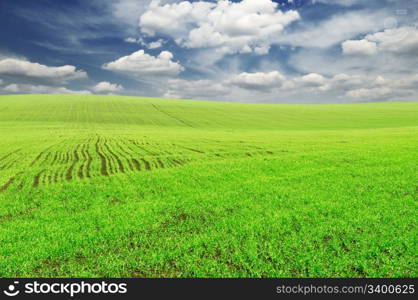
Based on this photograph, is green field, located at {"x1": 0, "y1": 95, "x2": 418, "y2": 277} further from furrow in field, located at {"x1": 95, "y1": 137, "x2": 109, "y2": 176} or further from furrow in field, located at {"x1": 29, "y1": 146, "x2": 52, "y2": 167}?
furrow in field, located at {"x1": 29, "y1": 146, "x2": 52, "y2": 167}

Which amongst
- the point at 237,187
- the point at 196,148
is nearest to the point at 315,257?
the point at 237,187

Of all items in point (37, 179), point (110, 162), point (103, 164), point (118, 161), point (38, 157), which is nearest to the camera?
point (37, 179)

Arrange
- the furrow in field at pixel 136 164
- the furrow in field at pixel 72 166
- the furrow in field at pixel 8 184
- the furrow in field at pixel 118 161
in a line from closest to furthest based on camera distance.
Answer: the furrow in field at pixel 8 184, the furrow in field at pixel 72 166, the furrow in field at pixel 118 161, the furrow in field at pixel 136 164

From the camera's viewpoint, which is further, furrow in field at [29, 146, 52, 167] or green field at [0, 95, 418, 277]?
furrow in field at [29, 146, 52, 167]

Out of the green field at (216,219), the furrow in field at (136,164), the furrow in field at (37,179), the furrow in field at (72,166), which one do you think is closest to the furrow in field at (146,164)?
the green field at (216,219)

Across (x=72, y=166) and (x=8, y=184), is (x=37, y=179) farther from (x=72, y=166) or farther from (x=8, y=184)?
(x=72, y=166)

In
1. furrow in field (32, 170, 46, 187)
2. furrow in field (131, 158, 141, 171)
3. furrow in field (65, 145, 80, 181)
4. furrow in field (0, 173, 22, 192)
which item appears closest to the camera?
furrow in field (0, 173, 22, 192)

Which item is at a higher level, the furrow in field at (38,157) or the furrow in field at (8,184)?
the furrow in field at (38,157)

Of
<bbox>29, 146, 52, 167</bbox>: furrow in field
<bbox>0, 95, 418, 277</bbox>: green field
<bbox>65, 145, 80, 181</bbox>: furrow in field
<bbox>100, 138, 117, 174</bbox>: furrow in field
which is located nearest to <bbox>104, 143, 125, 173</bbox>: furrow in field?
<bbox>0, 95, 418, 277</bbox>: green field

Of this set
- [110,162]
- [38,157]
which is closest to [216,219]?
[110,162]

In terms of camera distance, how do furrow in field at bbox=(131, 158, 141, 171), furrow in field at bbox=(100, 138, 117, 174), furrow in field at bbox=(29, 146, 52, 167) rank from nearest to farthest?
furrow in field at bbox=(100, 138, 117, 174) < furrow in field at bbox=(131, 158, 141, 171) < furrow in field at bbox=(29, 146, 52, 167)

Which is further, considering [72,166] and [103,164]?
[103,164]

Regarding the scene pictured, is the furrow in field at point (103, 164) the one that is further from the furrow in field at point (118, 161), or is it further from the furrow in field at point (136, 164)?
the furrow in field at point (136, 164)

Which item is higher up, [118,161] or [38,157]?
[118,161]
